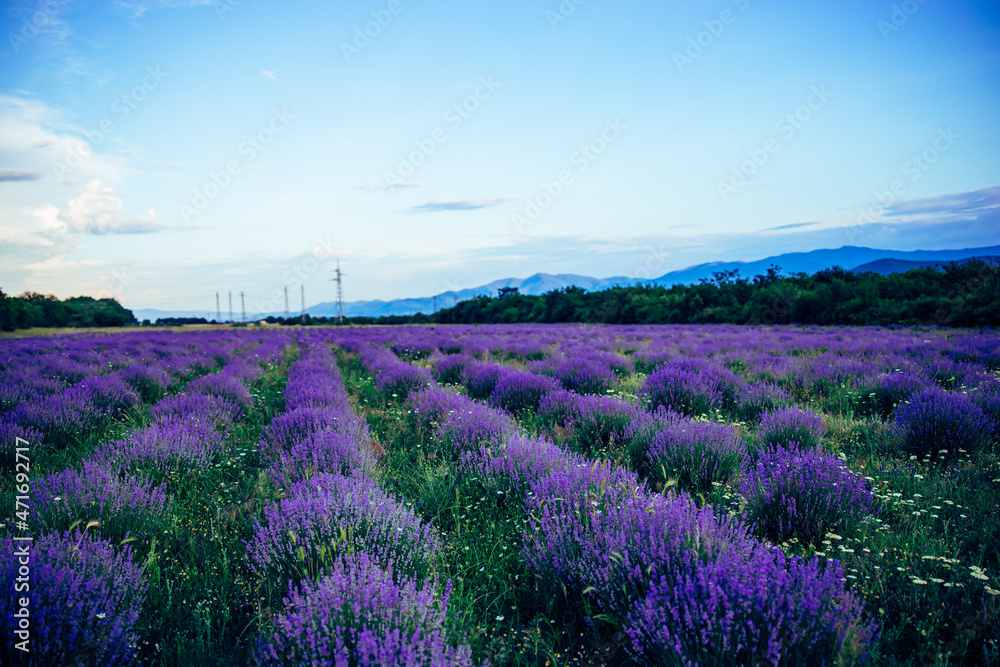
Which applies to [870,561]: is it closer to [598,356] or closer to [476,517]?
[476,517]

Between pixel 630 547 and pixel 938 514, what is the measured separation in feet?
6.74

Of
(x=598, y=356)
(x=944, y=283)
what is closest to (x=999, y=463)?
(x=598, y=356)

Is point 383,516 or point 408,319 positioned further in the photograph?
point 408,319

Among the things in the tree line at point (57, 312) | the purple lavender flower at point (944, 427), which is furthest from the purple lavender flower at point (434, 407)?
the tree line at point (57, 312)

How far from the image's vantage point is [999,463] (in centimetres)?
321

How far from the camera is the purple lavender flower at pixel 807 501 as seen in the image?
2.37 m

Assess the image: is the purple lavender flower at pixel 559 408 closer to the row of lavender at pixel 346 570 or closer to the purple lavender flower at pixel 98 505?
the row of lavender at pixel 346 570

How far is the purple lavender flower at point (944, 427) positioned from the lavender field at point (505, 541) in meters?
0.02

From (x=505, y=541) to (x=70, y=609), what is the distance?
1.72 meters

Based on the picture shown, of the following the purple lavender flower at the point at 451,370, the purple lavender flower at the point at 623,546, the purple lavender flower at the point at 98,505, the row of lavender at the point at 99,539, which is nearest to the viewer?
the row of lavender at the point at 99,539

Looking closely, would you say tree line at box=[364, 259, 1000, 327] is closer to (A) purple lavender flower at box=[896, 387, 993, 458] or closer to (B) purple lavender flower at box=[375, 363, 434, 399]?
(A) purple lavender flower at box=[896, 387, 993, 458]

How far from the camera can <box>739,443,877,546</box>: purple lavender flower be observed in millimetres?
2373

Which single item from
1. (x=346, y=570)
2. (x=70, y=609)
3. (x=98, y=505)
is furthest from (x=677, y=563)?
(x=98, y=505)

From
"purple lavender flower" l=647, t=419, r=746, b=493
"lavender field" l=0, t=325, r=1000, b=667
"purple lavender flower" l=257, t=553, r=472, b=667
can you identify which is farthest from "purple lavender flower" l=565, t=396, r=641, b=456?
"purple lavender flower" l=257, t=553, r=472, b=667
